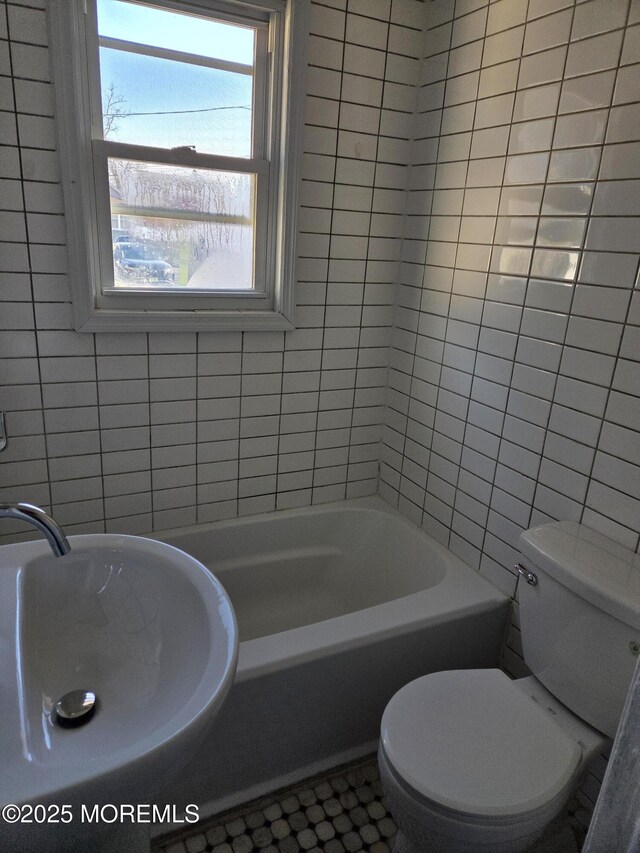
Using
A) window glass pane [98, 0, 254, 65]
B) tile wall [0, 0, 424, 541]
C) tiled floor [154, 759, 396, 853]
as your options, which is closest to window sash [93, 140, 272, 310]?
tile wall [0, 0, 424, 541]

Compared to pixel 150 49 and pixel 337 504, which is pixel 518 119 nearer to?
pixel 150 49

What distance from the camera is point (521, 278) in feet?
5.50

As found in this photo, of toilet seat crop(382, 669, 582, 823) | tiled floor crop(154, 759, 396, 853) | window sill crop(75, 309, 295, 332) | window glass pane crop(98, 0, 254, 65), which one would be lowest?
tiled floor crop(154, 759, 396, 853)

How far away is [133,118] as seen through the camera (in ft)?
5.55

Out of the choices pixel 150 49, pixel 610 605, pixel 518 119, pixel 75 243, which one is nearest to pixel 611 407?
pixel 610 605

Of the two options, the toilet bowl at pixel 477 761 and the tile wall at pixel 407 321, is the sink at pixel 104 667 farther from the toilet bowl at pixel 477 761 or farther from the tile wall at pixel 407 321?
the tile wall at pixel 407 321

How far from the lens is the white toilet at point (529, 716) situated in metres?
1.19

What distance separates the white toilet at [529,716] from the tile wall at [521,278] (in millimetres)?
212

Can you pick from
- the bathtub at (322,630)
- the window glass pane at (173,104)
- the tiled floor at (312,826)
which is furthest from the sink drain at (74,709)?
the window glass pane at (173,104)

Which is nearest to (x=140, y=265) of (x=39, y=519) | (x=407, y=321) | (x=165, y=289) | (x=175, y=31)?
(x=165, y=289)

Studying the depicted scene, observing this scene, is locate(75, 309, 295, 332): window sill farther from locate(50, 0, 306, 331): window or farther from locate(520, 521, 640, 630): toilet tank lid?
locate(520, 521, 640, 630): toilet tank lid

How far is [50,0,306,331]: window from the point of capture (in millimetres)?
1619

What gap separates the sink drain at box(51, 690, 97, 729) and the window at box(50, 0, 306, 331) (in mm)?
1112

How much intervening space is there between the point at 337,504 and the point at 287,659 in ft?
3.05
